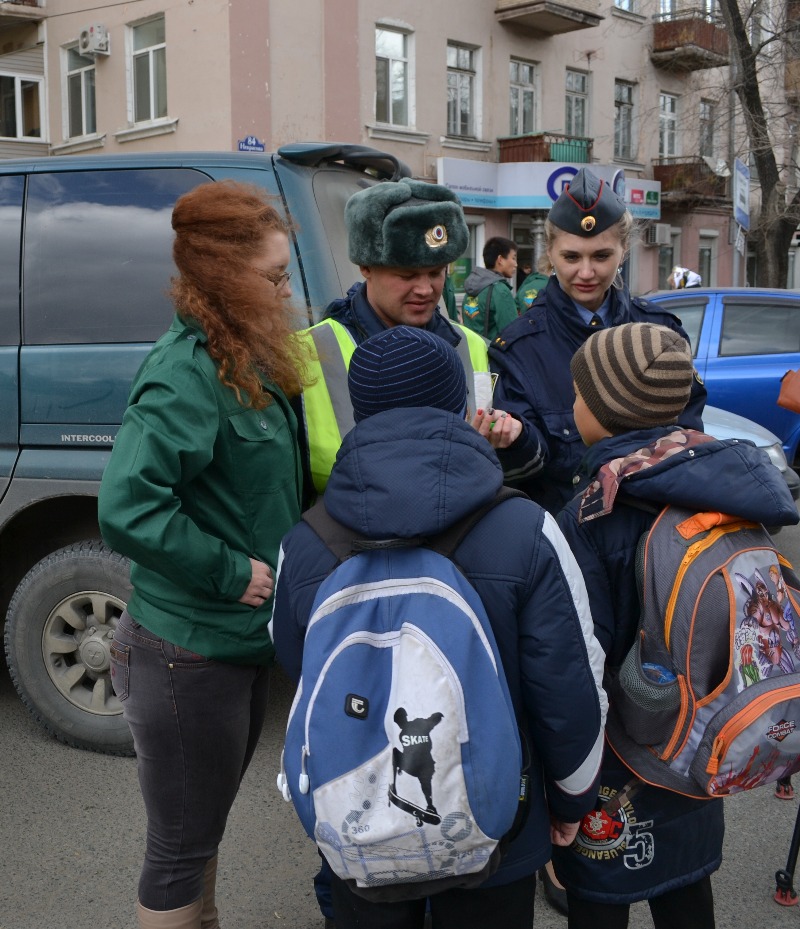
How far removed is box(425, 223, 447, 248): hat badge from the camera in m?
2.53

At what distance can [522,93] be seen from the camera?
2334 centimetres

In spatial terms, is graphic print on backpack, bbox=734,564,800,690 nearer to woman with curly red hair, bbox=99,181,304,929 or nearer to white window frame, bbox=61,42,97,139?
woman with curly red hair, bbox=99,181,304,929

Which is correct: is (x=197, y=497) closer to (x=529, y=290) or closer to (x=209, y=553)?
(x=209, y=553)

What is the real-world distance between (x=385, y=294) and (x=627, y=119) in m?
26.1

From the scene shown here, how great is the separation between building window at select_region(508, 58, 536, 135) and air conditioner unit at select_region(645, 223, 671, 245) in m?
5.23

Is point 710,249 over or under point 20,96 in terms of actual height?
under

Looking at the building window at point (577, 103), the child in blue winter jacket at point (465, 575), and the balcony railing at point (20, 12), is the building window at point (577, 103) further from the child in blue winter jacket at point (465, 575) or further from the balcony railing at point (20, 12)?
the child in blue winter jacket at point (465, 575)

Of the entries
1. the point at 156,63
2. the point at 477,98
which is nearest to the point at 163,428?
the point at 156,63

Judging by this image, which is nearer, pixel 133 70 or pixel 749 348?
pixel 749 348

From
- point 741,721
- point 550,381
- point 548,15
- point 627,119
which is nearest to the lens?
point 741,721

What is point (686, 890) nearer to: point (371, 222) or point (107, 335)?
point (371, 222)

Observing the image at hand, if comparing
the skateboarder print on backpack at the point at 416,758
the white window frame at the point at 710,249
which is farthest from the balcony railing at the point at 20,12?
the skateboarder print on backpack at the point at 416,758

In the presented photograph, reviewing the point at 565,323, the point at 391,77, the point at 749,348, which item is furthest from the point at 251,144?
the point at 565,323

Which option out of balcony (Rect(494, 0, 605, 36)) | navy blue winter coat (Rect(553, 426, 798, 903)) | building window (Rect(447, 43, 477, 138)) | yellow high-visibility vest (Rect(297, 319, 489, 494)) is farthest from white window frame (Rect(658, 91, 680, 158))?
navy blue winter coat (Rect(553, 426, 798, 903))
